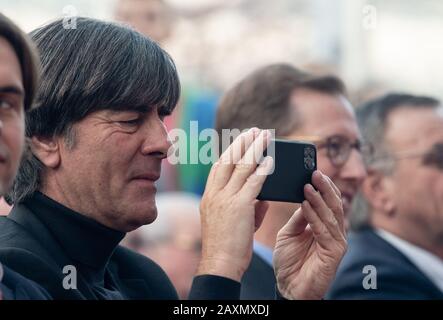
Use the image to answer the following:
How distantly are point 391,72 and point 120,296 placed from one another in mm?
4181

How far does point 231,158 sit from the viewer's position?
Result: 2.33 m

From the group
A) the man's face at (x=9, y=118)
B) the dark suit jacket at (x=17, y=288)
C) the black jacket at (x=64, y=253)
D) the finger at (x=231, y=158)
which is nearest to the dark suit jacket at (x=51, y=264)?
the black jacket at (x=64, y=253)

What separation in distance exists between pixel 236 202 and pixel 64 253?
45cm

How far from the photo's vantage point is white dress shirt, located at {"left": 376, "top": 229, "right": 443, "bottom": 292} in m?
3.91

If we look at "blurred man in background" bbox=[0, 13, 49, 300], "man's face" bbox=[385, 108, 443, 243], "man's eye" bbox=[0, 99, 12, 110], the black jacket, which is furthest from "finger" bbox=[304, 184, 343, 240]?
"man's face" bbox=[385, 108, 443, 243]

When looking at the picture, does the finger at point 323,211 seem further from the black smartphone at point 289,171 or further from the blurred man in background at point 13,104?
the blurred man in background at point 13,104

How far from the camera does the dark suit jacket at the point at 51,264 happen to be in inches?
90.2

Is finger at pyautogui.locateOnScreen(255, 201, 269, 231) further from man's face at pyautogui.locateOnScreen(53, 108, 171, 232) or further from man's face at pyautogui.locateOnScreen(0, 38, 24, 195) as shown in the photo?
man's face at pyautogui.locateOnScreen(0, 38, 24, 195)

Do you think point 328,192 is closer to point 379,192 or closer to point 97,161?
point 97,161

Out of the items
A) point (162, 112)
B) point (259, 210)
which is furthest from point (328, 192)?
point (162, 112)

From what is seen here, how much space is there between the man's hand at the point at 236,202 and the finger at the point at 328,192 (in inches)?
7.0

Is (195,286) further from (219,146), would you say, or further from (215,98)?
(215,98)

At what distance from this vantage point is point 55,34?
2545 millimetres
